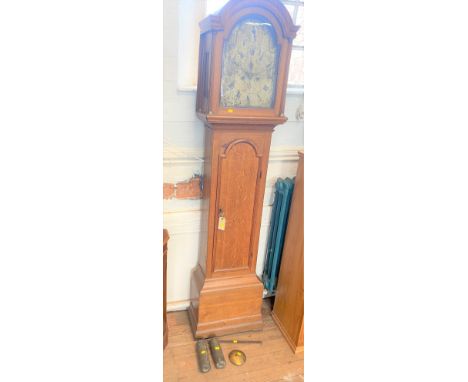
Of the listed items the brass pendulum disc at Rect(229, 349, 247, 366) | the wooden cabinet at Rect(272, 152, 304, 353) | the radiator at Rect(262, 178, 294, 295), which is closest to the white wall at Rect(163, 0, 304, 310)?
the radiator at Rect(262, 178, 294, 295)

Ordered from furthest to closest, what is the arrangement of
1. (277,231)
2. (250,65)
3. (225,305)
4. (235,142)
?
(277,231) < (225,305) < (235,142) < (250,65)

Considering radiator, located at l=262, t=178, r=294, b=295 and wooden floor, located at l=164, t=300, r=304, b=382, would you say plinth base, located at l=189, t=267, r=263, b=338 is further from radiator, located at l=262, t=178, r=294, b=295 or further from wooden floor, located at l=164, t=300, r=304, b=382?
radiator, located at l=262, t=178, r=294, b=295

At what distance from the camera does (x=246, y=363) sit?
171 cm

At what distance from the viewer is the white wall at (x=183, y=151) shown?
1474 mm

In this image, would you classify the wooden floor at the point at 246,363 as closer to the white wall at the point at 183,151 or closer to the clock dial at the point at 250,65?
the white wall at the point at 183,151

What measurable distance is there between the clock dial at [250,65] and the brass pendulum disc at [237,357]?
131cm

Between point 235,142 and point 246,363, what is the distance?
1.17 m

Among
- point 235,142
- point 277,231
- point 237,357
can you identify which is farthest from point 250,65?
point 237,357

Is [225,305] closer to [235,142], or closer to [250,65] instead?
[235,142]
